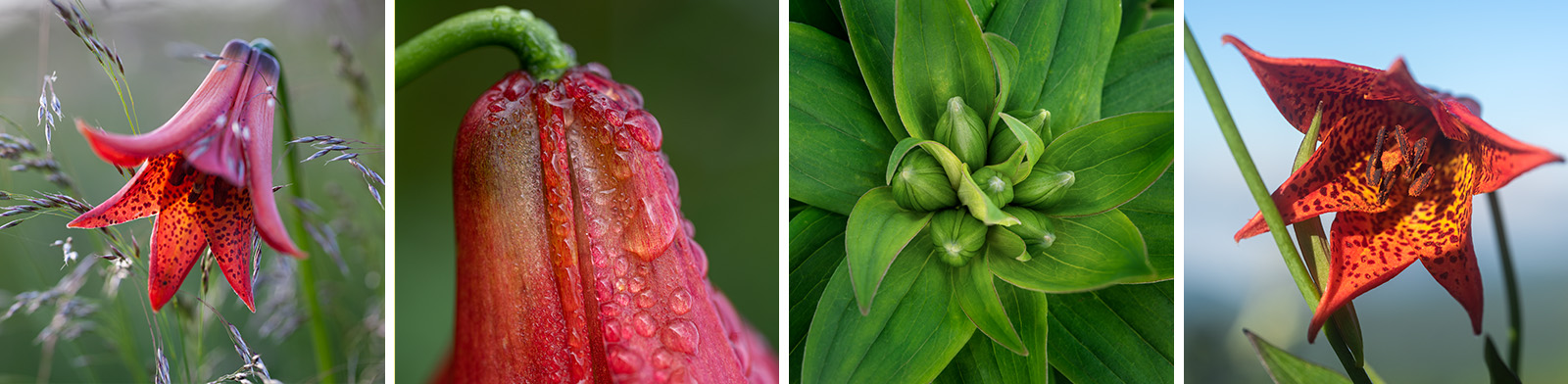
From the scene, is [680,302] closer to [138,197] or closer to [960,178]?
[960,178]

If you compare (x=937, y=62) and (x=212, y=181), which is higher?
(x=937, y=62)

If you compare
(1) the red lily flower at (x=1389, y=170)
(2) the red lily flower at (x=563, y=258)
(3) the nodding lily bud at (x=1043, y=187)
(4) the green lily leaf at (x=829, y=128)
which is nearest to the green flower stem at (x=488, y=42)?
(2) the red lily flower at (x=563, y=258)

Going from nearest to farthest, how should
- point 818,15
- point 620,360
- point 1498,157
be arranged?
point 620,360 → point 1498,157 → point 818,15

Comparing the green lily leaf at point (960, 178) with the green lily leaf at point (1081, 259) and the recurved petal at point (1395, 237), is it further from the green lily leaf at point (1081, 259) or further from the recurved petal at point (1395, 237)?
A: the recurved petal at point (1395, 237)

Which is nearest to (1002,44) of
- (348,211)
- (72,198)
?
(348,211)

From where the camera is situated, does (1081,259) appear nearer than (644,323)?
No

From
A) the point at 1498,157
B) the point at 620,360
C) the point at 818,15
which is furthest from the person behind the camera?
the point at 818,15

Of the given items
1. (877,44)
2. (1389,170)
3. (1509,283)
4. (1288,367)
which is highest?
(877,44)

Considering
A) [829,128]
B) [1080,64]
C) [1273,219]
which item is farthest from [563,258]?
[1273,219]
